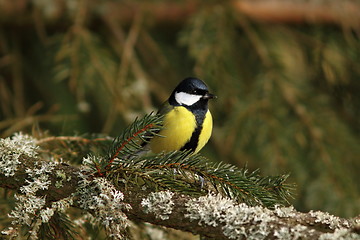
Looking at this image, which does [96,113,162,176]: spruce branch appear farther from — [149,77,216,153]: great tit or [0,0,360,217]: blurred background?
[0,0,360,217]: blurred background

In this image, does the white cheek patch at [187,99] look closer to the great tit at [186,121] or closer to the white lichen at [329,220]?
the great tit at [186,121]

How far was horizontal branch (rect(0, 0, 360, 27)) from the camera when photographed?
10.4ft

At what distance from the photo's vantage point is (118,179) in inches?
49.1

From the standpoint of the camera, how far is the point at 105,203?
1174 mm

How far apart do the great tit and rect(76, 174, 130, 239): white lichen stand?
739 millimetres

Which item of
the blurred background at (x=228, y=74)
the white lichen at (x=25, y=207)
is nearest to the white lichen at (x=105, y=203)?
the white lichen at (x=25, y=207)

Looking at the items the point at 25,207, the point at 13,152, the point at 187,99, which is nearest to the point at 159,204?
the point at 25,207

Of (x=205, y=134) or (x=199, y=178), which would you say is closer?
(x=199, y=178)

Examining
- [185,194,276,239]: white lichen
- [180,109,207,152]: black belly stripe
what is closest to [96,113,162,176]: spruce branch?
[185,194,276,239]: white lichen

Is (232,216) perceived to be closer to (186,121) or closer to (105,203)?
(105,203)

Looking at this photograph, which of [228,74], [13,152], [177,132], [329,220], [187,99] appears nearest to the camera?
[329,220]

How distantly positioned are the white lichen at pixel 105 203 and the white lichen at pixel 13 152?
21 centimetres

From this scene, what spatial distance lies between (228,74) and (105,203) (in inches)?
77.0

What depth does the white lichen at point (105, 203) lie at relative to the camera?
115 cm
